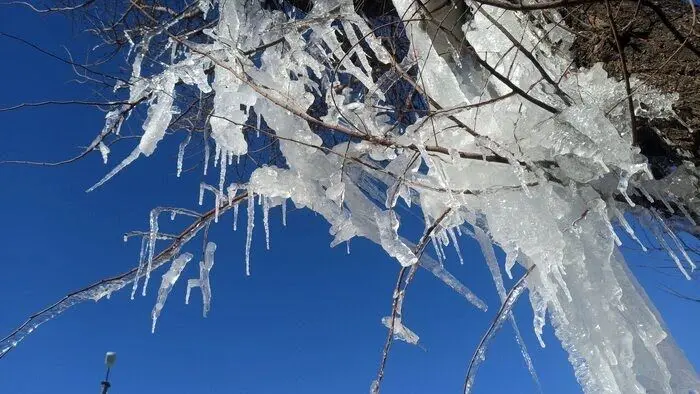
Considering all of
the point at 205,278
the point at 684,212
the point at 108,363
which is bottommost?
the point at 684,212

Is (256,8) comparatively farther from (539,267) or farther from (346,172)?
(539,267)

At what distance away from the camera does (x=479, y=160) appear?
4.99 feet

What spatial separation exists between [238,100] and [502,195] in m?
0.78

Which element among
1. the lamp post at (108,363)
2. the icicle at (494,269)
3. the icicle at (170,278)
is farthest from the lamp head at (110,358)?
the icicle at (494,269)

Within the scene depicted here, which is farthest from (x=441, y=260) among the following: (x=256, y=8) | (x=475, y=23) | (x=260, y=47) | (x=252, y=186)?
(x=256, y=8)

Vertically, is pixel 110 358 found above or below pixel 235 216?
above

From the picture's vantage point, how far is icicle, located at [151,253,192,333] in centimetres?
180

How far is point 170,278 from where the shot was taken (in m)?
1.84

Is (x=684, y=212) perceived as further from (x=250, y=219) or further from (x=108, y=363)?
(x=108, y=363)

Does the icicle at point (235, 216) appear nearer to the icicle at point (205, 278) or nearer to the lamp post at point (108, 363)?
the icicle at point (205, 278)

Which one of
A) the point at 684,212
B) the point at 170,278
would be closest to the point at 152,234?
the point at 170,278

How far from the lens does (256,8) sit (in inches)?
76.2

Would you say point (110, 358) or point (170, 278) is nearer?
point (170, 278)

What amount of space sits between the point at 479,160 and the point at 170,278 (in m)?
1.09
